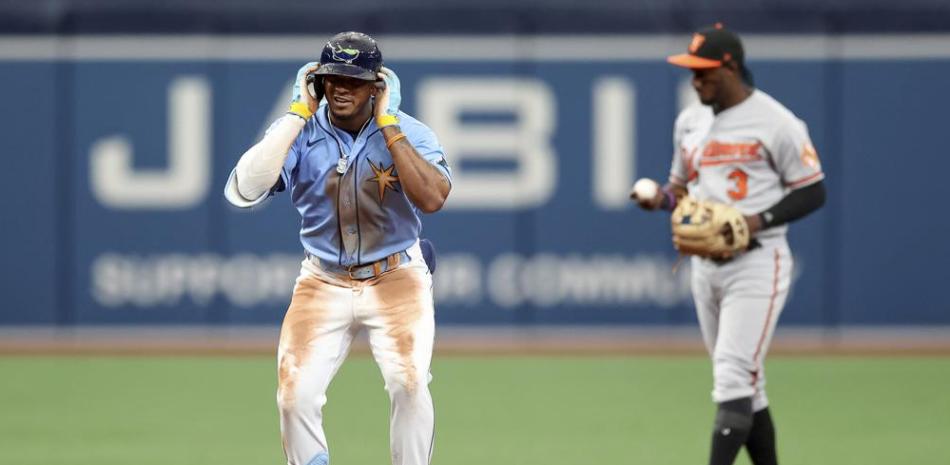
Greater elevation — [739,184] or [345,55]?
[345,55]

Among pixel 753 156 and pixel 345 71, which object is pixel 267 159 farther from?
pixel 753 156

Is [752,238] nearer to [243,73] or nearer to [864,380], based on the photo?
[864,380]

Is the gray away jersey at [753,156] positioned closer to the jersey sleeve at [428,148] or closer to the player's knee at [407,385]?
the jersey sleeve at [428,148]

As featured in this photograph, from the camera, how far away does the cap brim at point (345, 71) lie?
5969 mm

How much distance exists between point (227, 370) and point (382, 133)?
648cm

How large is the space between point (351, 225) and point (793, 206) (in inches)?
78.5

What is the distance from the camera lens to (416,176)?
6004 mm

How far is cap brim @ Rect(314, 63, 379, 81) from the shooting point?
19.6 ft

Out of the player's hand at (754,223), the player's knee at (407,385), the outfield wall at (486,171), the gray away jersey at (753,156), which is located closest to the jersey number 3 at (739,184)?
the gray away jersey at (753,156)

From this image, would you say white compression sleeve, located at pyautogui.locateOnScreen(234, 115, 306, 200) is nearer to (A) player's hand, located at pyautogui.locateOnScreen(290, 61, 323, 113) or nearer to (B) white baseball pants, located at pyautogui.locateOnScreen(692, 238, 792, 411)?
(A) player's hand, located at pyautogui.locateOnScreen(290, 61, 323, 113)

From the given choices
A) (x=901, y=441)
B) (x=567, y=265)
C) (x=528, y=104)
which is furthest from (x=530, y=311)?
(x=901, y=441)

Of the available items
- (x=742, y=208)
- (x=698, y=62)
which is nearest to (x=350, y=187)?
(x=698, y=62)

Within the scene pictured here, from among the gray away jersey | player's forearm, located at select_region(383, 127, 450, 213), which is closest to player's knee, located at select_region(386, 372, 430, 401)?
player's forearm, located at select_region(383, 127, 450, 213)

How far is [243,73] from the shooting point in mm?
13930
